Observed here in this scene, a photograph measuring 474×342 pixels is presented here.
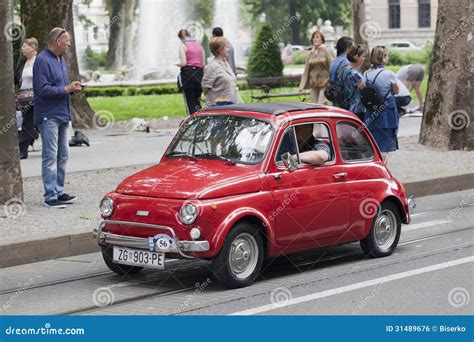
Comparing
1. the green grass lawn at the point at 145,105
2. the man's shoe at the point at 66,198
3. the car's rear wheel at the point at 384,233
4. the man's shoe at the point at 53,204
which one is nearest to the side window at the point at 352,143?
the car's rear wheel at the point at 384,233

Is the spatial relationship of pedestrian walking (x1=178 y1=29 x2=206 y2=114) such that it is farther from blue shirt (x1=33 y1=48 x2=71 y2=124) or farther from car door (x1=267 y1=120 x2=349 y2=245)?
car door (x1=267 y1=120 x2=349 y2=245)

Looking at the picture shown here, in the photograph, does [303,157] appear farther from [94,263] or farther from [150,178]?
[94,263]

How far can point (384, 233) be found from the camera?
11320 millimetres

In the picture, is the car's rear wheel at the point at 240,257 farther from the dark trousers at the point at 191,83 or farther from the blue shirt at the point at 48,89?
the dark trousers at the point at 191,83

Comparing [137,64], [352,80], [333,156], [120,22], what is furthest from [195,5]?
[333,156]

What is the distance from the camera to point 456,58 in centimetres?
1973

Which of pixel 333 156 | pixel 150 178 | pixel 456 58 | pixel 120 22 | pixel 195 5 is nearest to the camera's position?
pixel 150 178

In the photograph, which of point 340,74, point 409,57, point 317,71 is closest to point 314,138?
point 340,74

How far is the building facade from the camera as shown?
9175cm

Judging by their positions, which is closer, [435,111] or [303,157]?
[303,157]

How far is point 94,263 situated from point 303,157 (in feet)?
7.63

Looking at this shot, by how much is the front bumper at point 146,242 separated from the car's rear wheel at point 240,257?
0.64 feet

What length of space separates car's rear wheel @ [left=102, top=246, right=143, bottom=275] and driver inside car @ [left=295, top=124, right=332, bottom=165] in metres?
1.81

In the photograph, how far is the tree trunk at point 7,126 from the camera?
42.9ft
